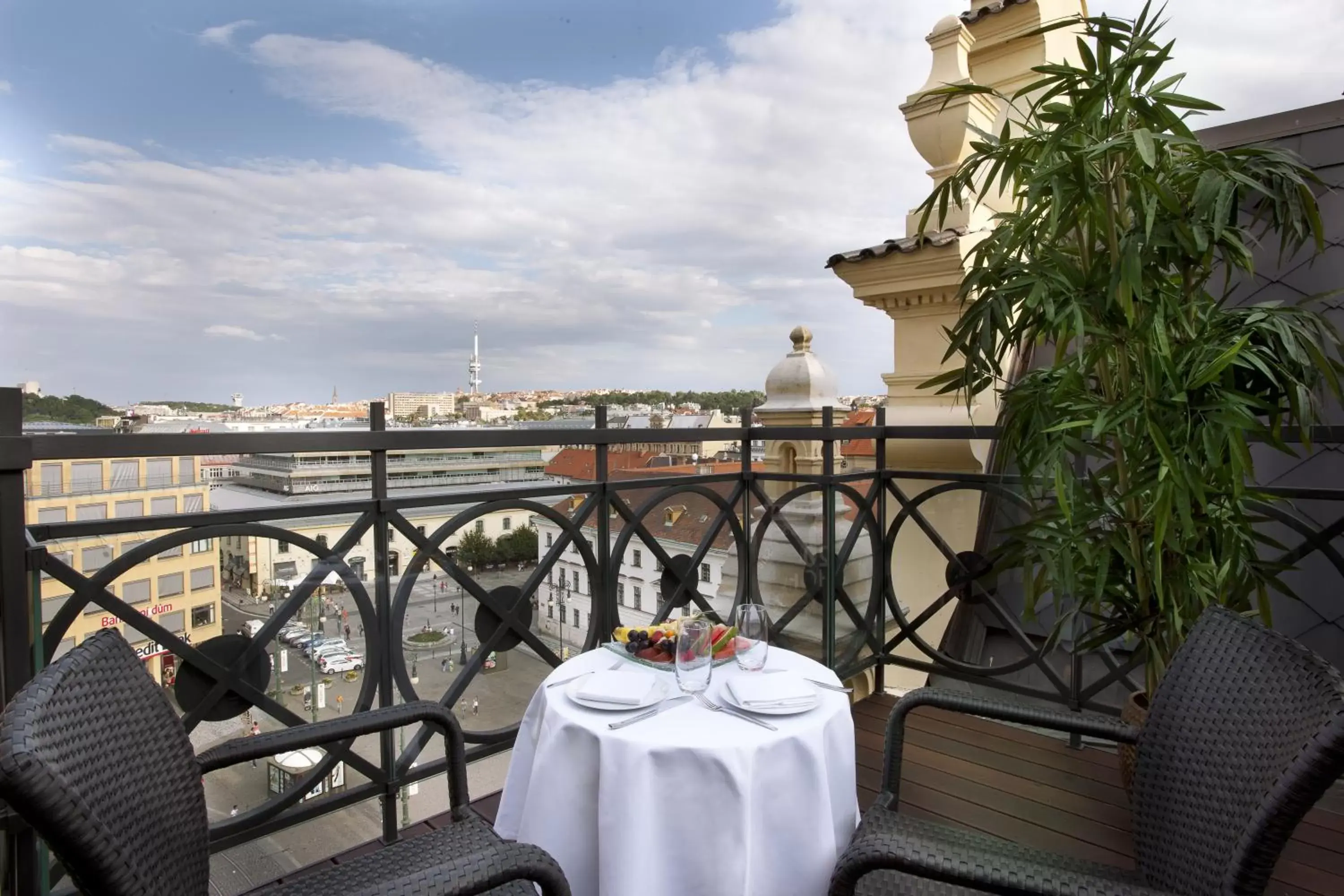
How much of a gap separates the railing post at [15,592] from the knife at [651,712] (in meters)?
1.10

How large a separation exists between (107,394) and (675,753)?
5.78 ft

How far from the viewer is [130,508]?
1509mm

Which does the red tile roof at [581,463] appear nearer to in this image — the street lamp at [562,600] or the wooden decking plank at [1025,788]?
the street lamp at [562,600]

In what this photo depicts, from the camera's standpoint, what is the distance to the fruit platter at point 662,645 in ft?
5.29

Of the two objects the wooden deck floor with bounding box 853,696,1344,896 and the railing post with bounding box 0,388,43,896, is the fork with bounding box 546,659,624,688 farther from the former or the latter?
the wooden deck floor with bounding box 853,696,1344,896

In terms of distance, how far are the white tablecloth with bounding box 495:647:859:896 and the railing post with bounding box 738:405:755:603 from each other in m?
1.40

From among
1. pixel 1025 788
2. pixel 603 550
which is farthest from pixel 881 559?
pixel 603 550

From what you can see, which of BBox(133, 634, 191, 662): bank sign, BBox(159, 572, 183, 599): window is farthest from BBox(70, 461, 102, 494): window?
BBox(133, 634, 191, 662): bank sign

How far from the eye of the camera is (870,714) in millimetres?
2900

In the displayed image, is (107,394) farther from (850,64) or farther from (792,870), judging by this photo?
(850,64)

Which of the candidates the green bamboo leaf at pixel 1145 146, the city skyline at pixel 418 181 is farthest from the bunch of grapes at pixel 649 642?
the city skyline at pixel 418 181

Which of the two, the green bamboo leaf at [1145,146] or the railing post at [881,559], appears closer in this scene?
the green bamboo leaf at [1145,146]

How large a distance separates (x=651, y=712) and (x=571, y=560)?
98 centimetres

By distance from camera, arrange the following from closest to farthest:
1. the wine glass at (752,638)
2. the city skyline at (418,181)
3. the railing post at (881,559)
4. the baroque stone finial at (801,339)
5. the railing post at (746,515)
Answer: the wine glass at (752,638) → the railing post at (746,515) → the railing post at (881,559) → the baroque stone finial at (801,339) → the city skyline at (418,181)
